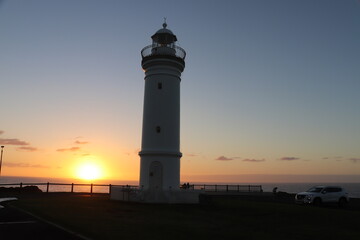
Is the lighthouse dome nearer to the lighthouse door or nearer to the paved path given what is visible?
the lighthouse door

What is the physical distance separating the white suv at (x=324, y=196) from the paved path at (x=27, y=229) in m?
19.9

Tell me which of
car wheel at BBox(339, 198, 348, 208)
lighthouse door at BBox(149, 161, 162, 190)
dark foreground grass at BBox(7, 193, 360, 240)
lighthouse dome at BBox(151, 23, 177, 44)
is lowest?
dark foreground grass at BBox(7, 193, 360, 240)

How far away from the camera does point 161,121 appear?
86.9 feet

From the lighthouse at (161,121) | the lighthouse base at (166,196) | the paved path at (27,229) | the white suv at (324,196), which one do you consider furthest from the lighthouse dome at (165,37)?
the paved path at (27,229)

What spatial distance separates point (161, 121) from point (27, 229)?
50.4 feet

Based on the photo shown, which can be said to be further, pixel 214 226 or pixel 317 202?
pixel 317 202

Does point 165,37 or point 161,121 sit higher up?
point 165,37

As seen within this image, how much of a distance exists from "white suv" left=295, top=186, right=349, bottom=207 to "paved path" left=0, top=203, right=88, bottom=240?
65.4ft

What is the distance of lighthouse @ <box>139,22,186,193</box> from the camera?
85.0 feet

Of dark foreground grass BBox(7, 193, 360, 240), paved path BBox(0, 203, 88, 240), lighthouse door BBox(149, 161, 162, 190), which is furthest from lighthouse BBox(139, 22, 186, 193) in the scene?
paved path BBox(0, 203, 88, 240)

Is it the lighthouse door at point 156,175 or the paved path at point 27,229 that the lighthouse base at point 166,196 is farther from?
the paved path at point 27,229

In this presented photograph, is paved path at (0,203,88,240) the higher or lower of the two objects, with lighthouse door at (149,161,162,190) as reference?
lower

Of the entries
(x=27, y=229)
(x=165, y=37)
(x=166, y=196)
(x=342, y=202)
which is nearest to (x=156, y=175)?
(x=166, y=196)

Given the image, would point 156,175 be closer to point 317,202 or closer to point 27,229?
point 317,202
